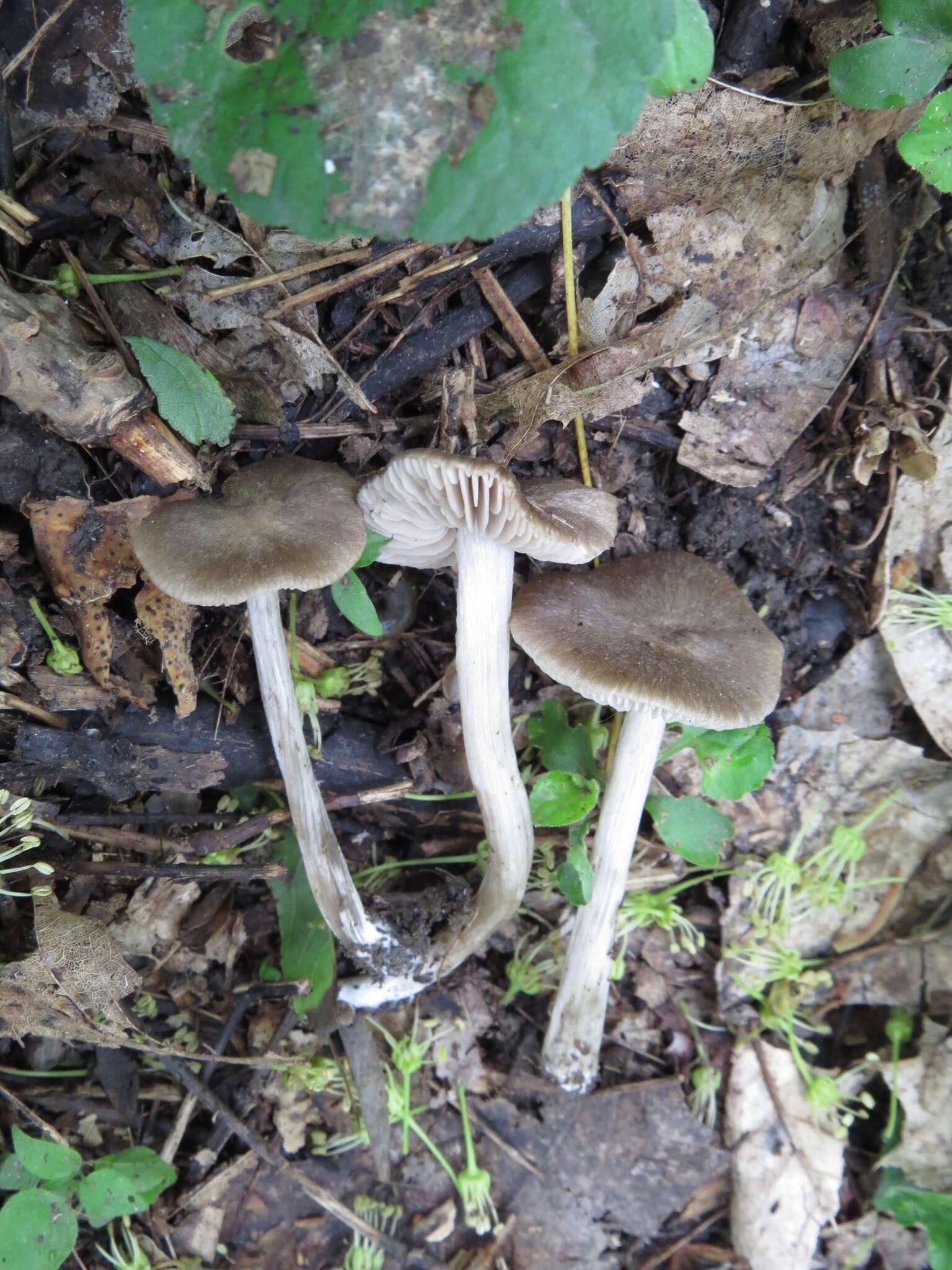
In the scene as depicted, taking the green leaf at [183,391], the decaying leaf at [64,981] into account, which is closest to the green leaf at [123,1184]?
the decaying leaf at [64,981]

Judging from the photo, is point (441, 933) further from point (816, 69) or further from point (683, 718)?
point (816, 69)

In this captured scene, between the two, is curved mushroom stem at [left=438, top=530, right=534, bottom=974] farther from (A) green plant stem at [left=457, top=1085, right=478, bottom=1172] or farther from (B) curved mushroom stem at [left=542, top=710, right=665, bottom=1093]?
(A) green plant stem at [left=457, top=1085, right=478, bottom=1172]

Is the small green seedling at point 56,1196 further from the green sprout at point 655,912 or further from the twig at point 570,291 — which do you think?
the twig at point 570,291

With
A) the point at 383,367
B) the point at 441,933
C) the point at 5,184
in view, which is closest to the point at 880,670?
the point at 441,933

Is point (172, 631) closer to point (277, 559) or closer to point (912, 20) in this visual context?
point (277, 559)

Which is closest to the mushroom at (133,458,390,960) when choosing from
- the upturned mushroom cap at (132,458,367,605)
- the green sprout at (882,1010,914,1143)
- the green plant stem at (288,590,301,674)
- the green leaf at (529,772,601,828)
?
the upturned mushroom cap at (132,458,367,605)

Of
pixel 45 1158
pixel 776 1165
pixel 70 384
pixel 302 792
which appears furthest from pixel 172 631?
pixel 776 1165
